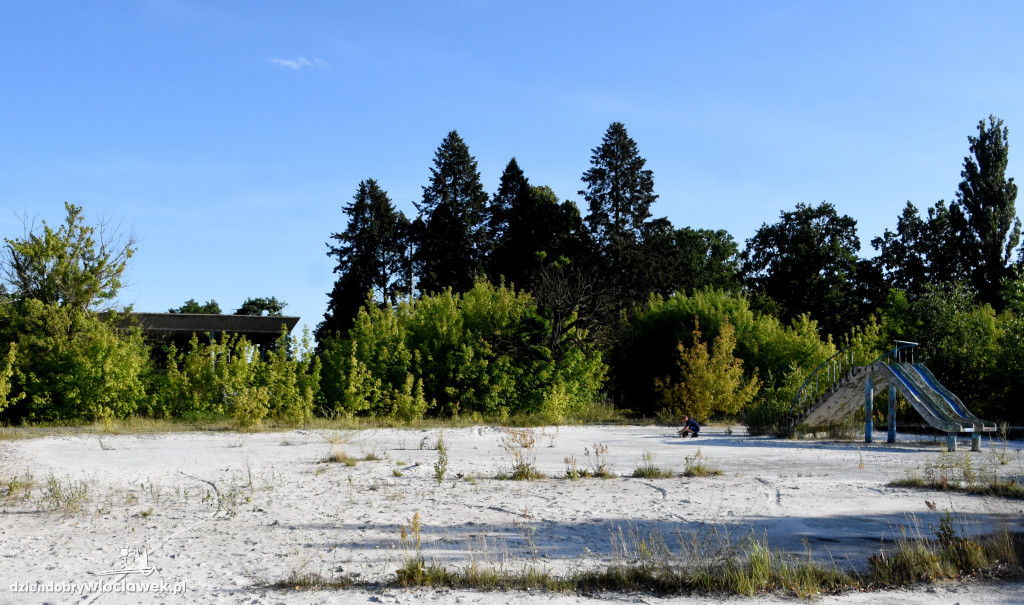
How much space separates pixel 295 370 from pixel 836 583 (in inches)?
878

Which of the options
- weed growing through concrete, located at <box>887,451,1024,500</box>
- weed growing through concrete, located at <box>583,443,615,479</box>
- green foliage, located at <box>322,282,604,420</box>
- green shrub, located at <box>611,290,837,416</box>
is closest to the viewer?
weed growing through concrete, located at <box>887,451,1024,500</box>

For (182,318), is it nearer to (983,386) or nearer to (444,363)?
(444,363)

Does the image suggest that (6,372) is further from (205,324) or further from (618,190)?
(618,190)

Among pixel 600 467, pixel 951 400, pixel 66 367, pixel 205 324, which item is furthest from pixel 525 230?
pixel 600 467

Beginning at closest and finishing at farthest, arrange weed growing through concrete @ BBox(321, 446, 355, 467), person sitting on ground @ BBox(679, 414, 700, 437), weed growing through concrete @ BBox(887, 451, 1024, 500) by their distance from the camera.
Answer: weed growing through concrete @ BBox(887, 451, 1024, 500), weed growing through concrete @ BBox(321, 446, 355, 467), person sitting on ground @ BBox(679, 414, 700, 437)

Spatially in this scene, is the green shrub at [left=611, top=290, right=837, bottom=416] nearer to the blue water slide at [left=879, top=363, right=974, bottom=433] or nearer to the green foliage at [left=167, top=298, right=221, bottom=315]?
the blue water slide at [left=879, top=363, right=974, bottom=433]

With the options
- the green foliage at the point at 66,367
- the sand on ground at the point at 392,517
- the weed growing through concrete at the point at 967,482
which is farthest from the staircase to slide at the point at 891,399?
the green foliage at the point at 66,367

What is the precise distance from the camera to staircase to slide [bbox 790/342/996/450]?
18969 millimetres

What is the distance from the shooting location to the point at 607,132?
51.1 meters

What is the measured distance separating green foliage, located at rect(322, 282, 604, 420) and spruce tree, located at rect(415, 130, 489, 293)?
56.7 feet

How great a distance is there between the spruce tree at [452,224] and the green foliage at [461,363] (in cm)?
1728

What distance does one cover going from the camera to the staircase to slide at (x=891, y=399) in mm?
18969

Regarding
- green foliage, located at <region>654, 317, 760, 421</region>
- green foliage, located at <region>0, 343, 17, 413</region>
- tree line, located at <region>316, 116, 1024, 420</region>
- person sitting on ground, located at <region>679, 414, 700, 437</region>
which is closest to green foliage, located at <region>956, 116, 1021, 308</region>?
tree line, located at <region>316, 116, 1024, 420</region>

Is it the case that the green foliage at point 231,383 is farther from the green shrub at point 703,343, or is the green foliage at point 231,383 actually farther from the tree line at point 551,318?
the green shrub at point 703,343
